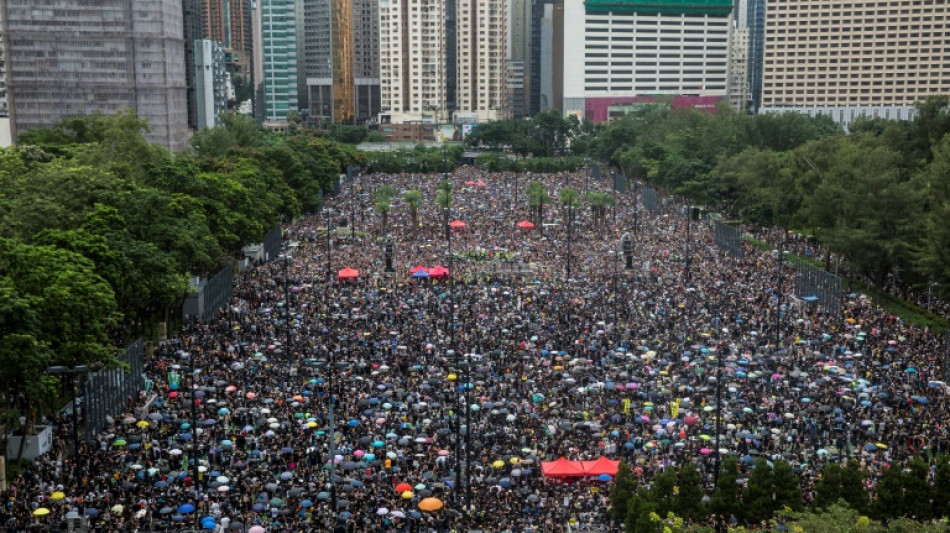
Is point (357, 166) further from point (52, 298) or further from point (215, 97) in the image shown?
point (52, 298)

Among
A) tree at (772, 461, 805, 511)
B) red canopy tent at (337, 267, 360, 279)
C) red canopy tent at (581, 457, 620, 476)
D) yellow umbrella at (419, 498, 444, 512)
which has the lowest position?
yellow umbrella at (419, 498, 444, 512)

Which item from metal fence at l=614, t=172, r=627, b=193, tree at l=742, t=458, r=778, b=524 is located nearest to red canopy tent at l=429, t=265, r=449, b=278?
tree at l=742, t=458, r=778, b=524

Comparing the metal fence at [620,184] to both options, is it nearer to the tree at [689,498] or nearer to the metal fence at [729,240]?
the metal fence at [729,240]

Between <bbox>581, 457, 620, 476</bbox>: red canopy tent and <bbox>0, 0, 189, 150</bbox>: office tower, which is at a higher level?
<bbox>0, 0, 189, 150</bbox>: office tower

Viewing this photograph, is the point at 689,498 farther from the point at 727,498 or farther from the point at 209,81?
the point at 209,81

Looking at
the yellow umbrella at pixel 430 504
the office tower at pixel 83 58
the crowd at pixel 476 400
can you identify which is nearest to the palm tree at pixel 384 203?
the crowd at pixel 476 400

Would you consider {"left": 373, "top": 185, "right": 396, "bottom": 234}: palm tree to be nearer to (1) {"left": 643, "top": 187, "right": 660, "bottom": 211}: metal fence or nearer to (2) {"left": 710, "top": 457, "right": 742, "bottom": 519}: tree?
(1) {"left": 643, "top": 187, "right": 660, "bottom": 211}: metal fence

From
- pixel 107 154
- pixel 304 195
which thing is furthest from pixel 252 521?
pixel 304 195
